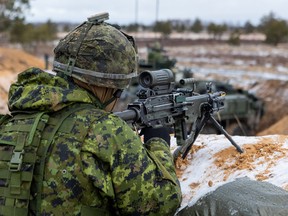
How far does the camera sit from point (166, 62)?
1642cm

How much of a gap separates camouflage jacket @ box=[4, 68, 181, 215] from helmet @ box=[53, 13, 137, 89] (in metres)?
0.09

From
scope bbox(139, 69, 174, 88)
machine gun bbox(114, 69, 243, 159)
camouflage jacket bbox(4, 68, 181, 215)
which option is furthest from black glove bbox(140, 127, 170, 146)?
camouflage jacket bbox(4, 68, 181, 215)

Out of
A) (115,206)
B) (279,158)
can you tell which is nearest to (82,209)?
(115,206)

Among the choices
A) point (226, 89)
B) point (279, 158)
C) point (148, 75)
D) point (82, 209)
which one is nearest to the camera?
point (82, 209)

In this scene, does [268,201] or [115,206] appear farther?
[268,201]

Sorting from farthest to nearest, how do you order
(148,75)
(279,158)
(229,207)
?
(279,158) < (148,75) < (229,207)

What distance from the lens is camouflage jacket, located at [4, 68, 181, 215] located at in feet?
7.30

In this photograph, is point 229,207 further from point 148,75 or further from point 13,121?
point 13,121

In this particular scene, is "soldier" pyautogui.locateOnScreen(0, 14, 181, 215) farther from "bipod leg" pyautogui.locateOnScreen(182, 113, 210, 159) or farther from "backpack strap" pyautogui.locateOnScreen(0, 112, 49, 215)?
"bipod leg" pyautogui.locateOnScreen(182, 113, 210, 159)

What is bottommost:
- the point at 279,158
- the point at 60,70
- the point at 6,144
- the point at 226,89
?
the point at 226,89

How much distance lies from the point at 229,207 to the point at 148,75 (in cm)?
108

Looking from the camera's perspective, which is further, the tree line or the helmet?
the tree line

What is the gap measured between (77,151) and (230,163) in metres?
2.49

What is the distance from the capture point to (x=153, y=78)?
3551mm
